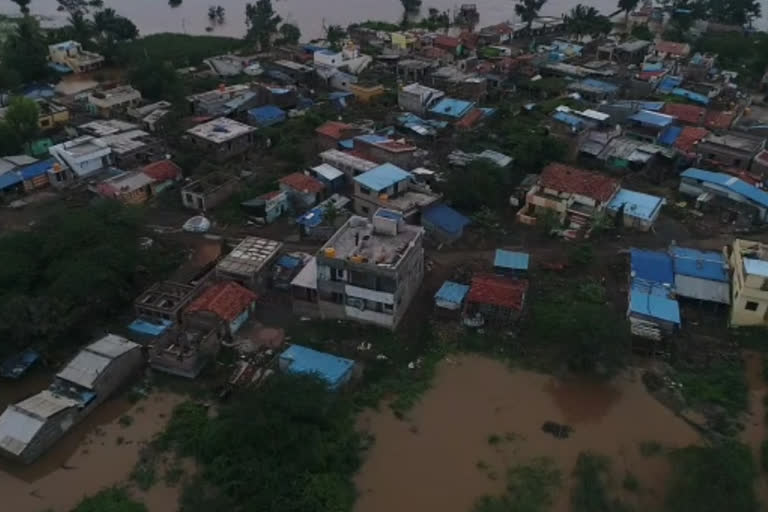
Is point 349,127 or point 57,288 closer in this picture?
point 57,288

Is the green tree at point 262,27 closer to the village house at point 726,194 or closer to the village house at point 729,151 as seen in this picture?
the village house at point 729,151

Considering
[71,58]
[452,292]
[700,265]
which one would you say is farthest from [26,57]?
[700,265]

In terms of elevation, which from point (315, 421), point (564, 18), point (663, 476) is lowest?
point (663, 476)

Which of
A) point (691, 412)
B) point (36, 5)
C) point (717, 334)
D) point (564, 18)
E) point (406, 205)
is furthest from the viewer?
point (36, 5)

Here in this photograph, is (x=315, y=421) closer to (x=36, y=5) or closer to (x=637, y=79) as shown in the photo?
(x=637, y=79)

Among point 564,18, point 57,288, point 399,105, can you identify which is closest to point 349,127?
point 399,105

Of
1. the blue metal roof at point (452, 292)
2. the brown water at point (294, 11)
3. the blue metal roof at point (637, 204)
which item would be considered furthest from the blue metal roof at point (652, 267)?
the brown water at point (294, 11)

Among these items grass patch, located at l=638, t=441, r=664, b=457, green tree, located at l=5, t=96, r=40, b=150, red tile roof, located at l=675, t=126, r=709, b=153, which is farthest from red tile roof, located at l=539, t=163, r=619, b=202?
green tree, located at l=5, t=96, r=40, b=150
